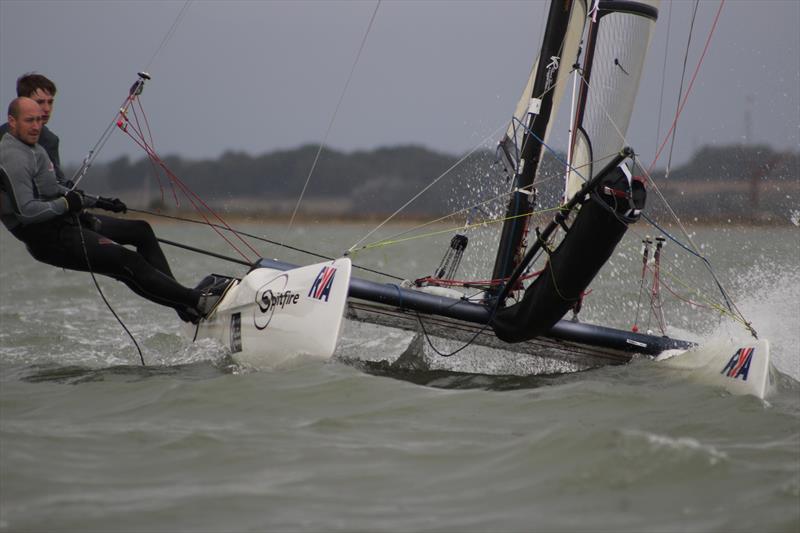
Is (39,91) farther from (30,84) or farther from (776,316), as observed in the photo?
(776,316)

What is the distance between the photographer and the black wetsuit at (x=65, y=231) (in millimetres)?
4117

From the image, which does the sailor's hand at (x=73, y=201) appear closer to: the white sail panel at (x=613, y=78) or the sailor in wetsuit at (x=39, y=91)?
the sailor in wetsuit at (x=39, y=91)

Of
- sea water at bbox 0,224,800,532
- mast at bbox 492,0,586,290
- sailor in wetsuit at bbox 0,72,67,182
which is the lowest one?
sea water at bbox 0,224,800,532

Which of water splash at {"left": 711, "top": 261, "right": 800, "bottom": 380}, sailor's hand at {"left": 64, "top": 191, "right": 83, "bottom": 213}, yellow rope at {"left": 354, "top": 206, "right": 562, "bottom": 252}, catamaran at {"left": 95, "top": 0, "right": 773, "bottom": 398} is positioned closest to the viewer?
catamaran at {"left": 95, "top": 0, "right": 773, "bottom": 398}

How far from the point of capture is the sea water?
2428 millimetres

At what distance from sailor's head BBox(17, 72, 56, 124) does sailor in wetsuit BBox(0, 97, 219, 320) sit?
0.07 m

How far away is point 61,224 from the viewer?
4320mm

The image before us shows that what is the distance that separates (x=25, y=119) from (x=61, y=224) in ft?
1.57

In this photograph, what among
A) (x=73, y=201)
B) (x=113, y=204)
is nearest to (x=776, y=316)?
(x=113, y=204)

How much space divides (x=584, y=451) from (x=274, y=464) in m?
0.89

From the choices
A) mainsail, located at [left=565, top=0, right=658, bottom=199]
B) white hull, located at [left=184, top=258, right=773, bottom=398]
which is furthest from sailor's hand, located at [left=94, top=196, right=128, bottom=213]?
mainsail, located at [left=565, top=0, right=658, bottom=199]

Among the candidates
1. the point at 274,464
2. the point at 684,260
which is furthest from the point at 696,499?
the point at 684,260

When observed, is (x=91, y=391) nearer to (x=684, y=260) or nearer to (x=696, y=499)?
(x=696, y=499)

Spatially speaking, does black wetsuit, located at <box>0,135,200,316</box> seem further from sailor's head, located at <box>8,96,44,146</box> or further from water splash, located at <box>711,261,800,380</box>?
water splash, located at <box>711,261,800,380</box>
